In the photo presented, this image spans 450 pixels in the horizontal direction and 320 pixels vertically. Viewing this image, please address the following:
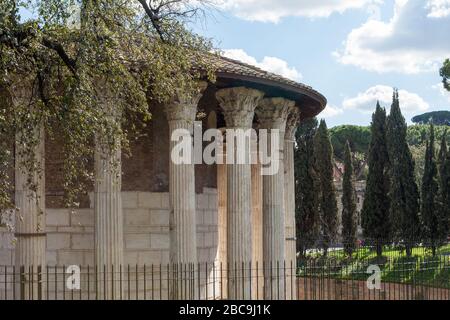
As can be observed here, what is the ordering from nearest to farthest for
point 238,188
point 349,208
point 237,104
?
point 238,188
point 237,104
point 349,208

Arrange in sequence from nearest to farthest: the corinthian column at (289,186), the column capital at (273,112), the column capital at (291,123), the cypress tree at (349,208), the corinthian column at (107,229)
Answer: the corinthian column at (107,229), the column capital at (273,112), the column capital at (291,123), the corinthian column at (289,186), the cypress tree at (349,208)

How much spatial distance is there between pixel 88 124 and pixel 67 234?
3.97m

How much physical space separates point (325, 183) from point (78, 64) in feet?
73.8

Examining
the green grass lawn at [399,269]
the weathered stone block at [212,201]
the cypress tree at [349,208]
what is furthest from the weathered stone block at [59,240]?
the cypress tree at [349,208]

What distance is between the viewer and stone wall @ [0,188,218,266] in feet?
39.2

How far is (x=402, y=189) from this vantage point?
27906 mm

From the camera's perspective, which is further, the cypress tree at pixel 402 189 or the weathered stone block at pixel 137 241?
the cypress tree at pixel 402 189

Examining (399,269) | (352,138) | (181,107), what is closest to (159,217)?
(181,107)

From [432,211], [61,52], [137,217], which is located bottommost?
[432,211]

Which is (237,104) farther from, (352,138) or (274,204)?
(352,138)

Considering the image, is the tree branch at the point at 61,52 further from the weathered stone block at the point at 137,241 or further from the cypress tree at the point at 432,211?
the cypress tree at the point at 432,211

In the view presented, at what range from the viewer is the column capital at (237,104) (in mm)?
12406

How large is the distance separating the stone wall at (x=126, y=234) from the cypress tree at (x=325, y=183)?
54.4ft
